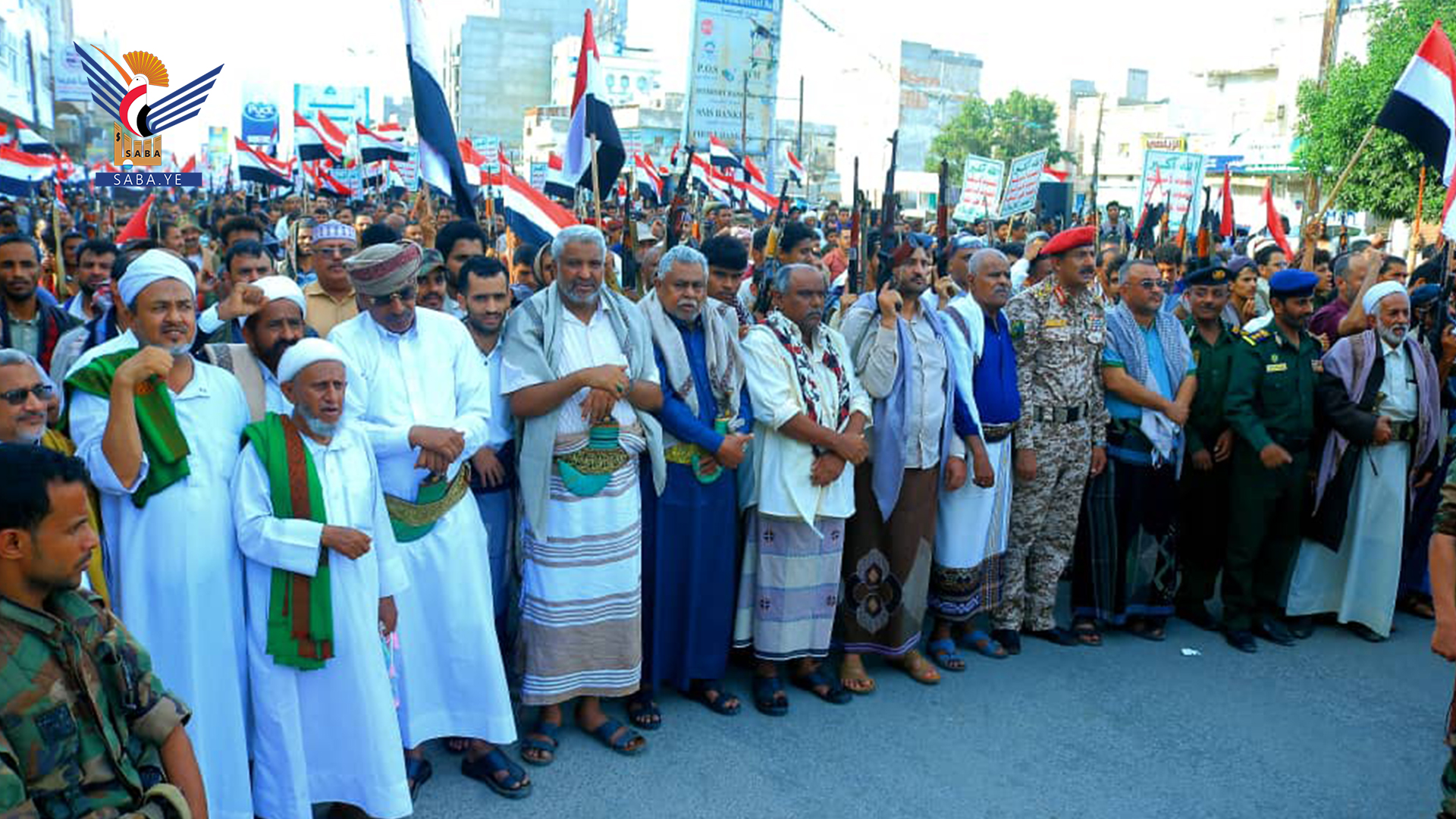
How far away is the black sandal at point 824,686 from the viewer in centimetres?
447

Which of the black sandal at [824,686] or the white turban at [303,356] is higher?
the white turban at [303,356]

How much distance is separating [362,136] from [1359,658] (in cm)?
1638

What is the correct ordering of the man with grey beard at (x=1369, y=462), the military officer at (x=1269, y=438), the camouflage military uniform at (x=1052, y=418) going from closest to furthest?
the camouflage military uniform at (x=1052, y=418), the military officer at (x=1269, y=438), the man with grey beard at (x=1369, y=462)

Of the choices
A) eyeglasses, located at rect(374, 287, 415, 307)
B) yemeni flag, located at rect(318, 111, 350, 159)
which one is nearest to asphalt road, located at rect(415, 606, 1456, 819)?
eyeglasses, located at rect(374, 287, 415, 307)

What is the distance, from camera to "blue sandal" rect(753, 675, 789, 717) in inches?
171

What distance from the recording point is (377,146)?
17562mm

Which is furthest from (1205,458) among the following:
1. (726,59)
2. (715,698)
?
(726,59)

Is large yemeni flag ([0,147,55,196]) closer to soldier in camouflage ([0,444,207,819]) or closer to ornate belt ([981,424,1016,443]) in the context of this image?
ornate belt ([981,424,1016,443])

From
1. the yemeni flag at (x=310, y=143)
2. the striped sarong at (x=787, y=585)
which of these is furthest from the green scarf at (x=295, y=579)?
the yemeni flag at (x=310, y=143)

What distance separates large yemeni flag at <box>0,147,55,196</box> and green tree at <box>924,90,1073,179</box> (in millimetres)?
57845

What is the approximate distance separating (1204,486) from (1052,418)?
1023 millimetres

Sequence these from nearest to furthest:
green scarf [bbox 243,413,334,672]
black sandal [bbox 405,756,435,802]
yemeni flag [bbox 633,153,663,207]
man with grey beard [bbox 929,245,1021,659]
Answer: green scarf [bbox 243,413,334,672], black sandal [bbox 405,756,435,802], man with grey beard [bbox 929,245,1021,659], yemeni flag [bbox 633,153,663,207]

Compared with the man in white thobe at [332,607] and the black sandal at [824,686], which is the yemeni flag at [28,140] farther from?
the black sandal at [824,686]

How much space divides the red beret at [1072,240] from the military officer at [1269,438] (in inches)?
38.1
